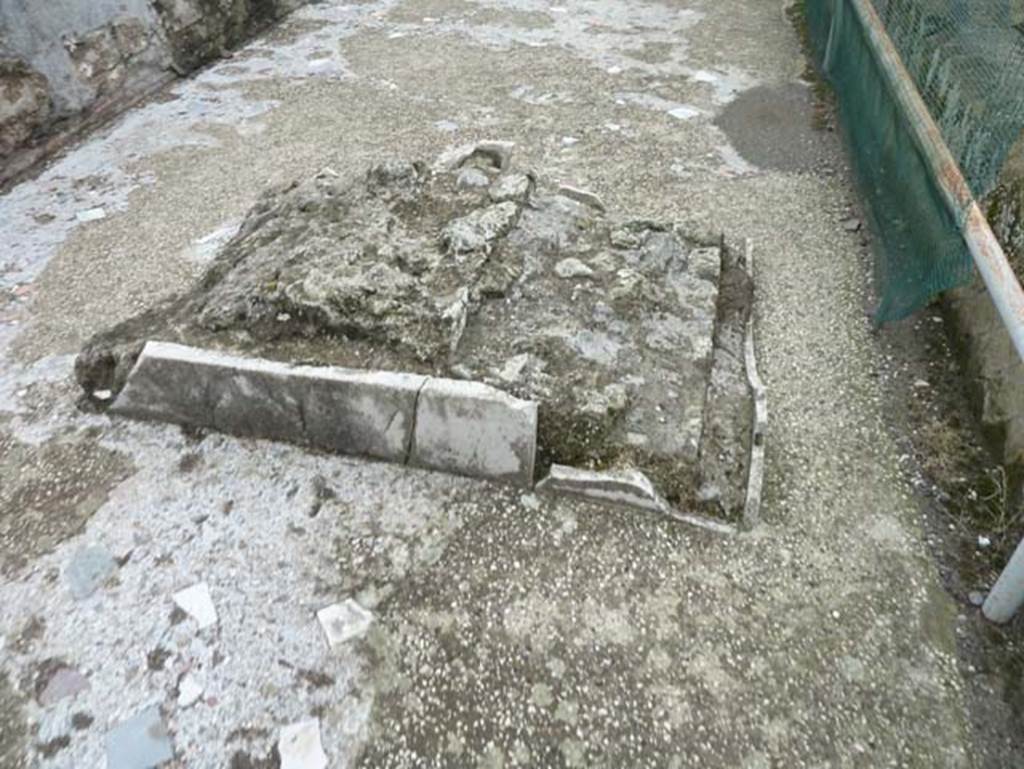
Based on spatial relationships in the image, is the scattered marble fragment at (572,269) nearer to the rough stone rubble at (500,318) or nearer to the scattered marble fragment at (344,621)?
the rough stone rubble at (500,318)

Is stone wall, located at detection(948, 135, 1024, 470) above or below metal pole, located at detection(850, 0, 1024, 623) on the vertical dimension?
below

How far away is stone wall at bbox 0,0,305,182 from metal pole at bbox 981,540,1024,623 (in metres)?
6.25

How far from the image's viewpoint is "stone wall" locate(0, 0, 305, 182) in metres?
5.17

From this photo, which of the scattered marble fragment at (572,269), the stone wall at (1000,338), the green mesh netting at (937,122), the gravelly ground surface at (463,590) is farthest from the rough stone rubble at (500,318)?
the stone wall at (1000,338)

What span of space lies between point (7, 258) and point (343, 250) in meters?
2.51

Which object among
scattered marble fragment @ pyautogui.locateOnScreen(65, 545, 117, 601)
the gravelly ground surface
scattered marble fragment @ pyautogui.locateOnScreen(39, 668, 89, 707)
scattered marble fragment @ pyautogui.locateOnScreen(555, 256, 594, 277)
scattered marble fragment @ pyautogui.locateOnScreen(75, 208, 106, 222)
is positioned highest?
scattered marble fragment @ pyautogui.locateOnScreen(555, 256, 594, 277)

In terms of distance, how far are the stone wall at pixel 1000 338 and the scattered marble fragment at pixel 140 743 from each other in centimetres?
314

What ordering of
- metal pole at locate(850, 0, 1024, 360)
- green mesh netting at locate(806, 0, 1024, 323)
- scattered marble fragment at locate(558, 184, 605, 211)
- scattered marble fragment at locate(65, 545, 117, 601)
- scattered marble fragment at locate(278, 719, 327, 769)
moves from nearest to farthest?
scattered marble fragment at locate(278, 719, 327, 769) < metal pole at locate(850, 0, 1024, 360) < scattered marble fragment at locate(65, 545, 117, 601) < green mesh netting at locate(806, 0, 1024, 323) < scattered marble fragment at locate(558, 184, 605, 211)

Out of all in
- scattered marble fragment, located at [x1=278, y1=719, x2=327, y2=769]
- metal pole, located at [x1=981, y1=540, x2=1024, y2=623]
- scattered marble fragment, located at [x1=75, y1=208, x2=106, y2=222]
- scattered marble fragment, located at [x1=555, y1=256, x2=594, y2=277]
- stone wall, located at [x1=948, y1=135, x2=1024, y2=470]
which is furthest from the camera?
scattered marble fragment, located at [x1=75, y1=208, x2=106, y2=222]

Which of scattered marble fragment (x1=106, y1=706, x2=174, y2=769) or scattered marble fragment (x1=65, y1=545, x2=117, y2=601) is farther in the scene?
scattered marble fragment (x1=65, y1=545, x2=117, y2=601)

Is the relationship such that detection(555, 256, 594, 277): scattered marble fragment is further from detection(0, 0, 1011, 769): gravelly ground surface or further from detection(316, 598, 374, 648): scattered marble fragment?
detection(316, 598, 374, 648): scattered marble fragment

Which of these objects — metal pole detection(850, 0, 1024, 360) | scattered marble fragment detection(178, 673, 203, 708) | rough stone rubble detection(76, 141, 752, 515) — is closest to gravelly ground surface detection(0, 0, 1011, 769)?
scattered marble fragment detection(178, 673, 203, 708)

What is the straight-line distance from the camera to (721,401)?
10.6 feet

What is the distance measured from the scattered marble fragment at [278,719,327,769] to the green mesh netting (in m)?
2.95
